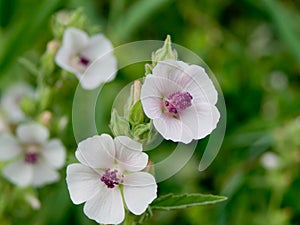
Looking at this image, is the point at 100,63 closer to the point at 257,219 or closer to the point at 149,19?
the point at 257,219

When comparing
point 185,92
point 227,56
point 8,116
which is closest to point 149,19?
point 227,56

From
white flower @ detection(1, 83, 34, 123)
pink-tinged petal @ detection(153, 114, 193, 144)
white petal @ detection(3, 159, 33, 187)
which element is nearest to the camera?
pink-tinged petal @ detection(153, 114, 193, 144)

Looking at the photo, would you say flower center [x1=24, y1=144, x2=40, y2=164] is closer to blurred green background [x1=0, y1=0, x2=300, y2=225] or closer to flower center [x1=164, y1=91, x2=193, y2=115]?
blurred green background [x1=0, y1=0, x2=300, y2=225]

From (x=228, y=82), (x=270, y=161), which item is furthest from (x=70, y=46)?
(x=228, y=82)

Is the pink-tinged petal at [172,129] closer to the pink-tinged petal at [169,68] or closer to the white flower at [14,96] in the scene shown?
the pink-tinged petal at [169,68]

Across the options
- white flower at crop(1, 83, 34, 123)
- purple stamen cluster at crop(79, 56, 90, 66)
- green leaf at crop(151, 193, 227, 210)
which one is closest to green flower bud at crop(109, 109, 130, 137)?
green leaf at crop(151, 193, 227, 210)

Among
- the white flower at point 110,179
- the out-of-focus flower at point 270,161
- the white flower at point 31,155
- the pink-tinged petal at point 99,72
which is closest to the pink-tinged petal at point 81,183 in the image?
the white flower at point 110,179
